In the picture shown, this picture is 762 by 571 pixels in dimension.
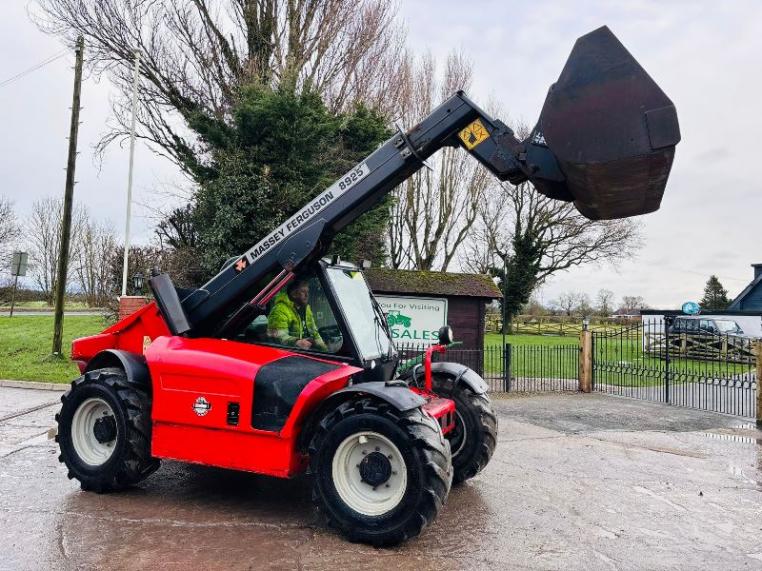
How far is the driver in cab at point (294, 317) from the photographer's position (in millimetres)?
5277

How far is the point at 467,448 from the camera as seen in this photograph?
5.91 meters

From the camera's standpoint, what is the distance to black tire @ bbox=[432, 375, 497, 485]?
5875 millimetres

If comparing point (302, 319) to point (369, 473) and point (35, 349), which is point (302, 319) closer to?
point (369, 473)

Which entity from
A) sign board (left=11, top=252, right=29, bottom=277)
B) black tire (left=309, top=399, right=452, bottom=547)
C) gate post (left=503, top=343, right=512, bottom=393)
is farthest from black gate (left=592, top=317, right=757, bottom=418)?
sign board (left=11, top=252, right=29, bottom=277)

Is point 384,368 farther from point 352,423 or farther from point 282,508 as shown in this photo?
point 282,508

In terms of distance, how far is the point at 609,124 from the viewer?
4.05 m

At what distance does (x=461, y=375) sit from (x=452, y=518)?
5.32 feet

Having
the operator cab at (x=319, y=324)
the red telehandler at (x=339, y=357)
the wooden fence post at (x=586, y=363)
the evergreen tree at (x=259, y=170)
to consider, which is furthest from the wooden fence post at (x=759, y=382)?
the evergreen tree at (x=259, y=170)

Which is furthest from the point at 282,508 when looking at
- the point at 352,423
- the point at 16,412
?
the point at 16,412

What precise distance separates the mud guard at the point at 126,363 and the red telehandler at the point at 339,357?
0.9 inches

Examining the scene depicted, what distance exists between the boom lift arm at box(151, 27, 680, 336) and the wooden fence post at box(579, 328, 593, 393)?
1009 centimetres

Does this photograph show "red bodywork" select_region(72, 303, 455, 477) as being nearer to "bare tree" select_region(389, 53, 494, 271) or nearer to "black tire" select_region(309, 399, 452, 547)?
"black tire" select_region(309, 399, 452, 547)

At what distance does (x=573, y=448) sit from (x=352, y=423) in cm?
458

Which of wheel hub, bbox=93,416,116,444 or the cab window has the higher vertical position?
the cab window
